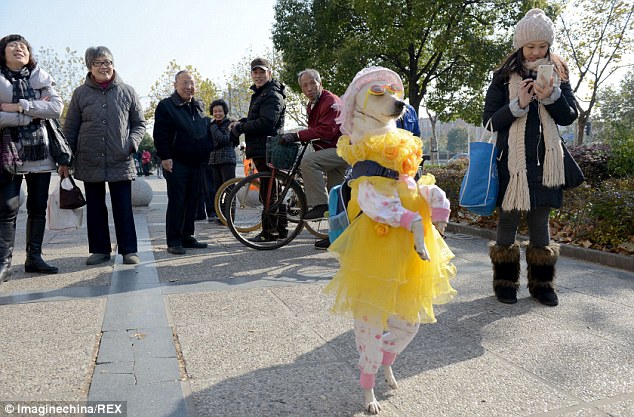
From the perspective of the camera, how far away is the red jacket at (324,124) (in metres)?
5.73

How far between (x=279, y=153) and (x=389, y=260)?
3.76 metres

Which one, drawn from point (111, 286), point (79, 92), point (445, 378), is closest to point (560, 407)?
point (445, 378)

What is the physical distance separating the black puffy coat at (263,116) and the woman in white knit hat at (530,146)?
8.84 ft

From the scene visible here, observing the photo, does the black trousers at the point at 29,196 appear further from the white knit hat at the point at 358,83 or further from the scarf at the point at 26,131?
the white knit hat at the point at 358,83

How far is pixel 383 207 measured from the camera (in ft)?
7.68

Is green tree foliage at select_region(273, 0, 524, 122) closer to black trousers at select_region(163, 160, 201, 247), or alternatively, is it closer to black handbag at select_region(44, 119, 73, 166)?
black trousers at select_region(163, 160, 201, 247)

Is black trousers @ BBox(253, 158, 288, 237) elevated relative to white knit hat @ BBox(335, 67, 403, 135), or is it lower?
lower

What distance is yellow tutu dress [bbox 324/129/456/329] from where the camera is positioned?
2.35m

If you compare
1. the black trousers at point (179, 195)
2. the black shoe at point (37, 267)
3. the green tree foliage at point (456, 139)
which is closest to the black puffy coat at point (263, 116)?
the black trousers at point (179, 195)

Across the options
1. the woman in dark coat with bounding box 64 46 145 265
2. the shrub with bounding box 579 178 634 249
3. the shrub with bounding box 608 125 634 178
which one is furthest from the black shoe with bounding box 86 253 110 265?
the shrub with bounding box 608 125 634 178

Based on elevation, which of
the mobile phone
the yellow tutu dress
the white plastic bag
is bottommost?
the white plastic bag

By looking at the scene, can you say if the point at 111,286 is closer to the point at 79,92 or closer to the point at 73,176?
the point at 73,176

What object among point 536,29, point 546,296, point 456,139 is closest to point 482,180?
point 546,296

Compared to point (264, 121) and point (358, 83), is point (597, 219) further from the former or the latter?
point (358, 83)
